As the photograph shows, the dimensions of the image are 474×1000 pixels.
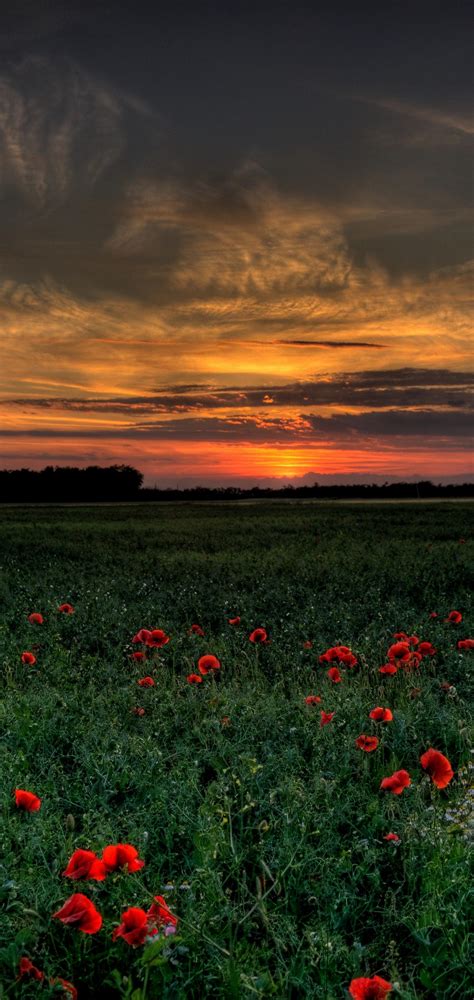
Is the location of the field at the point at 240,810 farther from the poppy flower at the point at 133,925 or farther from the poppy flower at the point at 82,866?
the poppy flower at the point at 82,866

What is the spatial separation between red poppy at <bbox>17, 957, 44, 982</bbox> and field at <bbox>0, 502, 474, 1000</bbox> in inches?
0.9

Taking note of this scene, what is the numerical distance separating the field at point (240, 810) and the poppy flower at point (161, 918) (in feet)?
0.18

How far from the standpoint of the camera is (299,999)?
116 inches

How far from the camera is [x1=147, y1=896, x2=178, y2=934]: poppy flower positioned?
9.48ft

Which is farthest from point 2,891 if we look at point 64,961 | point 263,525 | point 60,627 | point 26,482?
point 26,482

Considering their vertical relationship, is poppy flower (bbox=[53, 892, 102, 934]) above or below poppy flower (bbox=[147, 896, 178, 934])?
above

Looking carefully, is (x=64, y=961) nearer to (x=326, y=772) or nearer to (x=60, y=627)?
(x=326, y=772)

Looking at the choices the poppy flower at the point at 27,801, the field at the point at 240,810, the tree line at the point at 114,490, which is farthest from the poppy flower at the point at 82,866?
the tree line at the point at 114,490

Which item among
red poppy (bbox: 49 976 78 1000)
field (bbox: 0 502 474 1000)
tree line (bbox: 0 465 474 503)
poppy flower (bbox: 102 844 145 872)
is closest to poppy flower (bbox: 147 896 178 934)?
field (bbox: 0 502 474 1000)

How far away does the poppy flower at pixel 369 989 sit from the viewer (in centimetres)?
234

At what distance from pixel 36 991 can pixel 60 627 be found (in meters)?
7.02

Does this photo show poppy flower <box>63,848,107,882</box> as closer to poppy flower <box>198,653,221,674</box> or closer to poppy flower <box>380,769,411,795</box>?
poppy flower <box>380,769,411,795</box>

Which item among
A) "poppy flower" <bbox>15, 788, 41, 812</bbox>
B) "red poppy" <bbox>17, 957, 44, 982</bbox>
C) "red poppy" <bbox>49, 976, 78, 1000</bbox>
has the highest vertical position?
"poppy flower" <bbox>15, 788, 41, 812</bbox>

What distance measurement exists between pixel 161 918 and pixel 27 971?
505 millimetres
